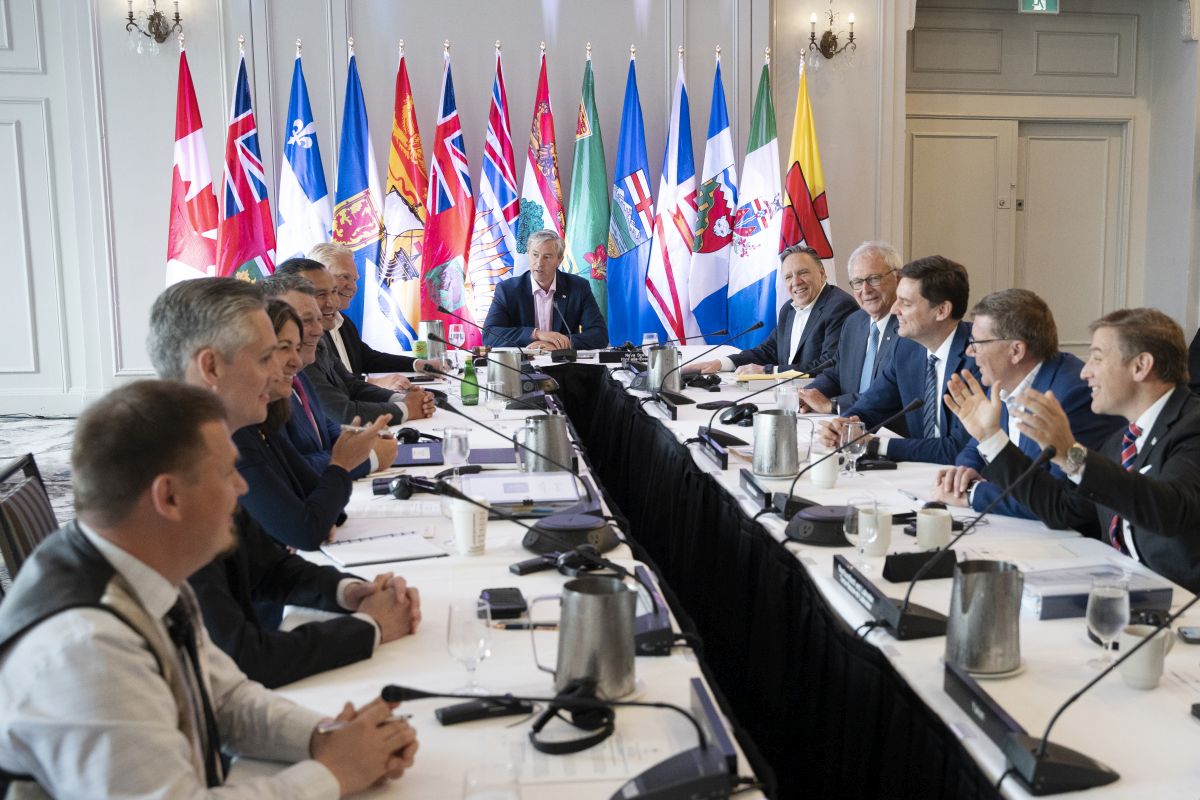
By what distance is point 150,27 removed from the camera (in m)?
6.59

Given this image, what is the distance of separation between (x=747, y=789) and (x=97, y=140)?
6721mm

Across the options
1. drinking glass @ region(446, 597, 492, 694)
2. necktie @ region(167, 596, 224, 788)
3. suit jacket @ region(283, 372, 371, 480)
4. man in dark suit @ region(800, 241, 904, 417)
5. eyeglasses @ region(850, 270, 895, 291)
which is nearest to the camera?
necktie @ region(167, 596, 224, 788)

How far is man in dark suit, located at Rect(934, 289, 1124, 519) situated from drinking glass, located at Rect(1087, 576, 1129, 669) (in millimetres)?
980

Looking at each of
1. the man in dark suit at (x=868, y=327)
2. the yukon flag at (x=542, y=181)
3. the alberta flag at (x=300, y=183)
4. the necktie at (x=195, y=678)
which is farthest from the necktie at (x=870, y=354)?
the alberta flag at (x=300, y=183)

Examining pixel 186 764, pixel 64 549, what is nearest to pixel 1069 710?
pixel 186 764

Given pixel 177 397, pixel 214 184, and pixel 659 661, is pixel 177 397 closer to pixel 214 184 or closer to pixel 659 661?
pixel 659 661

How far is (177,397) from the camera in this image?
3.67 ft

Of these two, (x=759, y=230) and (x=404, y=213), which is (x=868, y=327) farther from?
(x=404, y=213)

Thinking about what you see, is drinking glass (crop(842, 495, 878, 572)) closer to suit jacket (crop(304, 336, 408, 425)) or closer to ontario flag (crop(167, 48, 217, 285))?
suit jacket (crop(304, 336, 408, 425))

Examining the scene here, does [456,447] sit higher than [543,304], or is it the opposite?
[543,304]

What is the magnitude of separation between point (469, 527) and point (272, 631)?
545 mm

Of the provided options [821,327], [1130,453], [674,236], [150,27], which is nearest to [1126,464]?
[1130,453]

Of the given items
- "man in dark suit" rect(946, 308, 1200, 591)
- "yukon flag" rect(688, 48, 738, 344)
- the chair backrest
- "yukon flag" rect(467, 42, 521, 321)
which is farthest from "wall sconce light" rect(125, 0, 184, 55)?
"man in dark suit" rect(946, 308, 1200, 591)

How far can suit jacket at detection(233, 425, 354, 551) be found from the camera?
2070 mm
